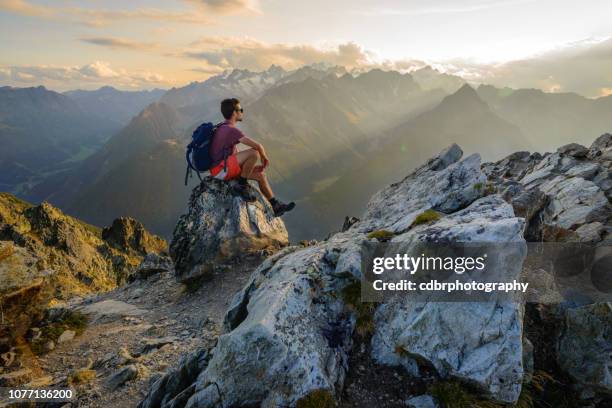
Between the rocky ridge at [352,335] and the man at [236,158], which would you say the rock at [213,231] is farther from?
the rocky ridge at [352,335]

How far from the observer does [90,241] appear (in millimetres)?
82938

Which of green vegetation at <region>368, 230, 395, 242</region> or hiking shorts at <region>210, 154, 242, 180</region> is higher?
hiking shorts at <region>210, 154, 242, 180</region>

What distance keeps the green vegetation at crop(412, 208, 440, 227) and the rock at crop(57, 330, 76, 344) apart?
14.0 metres

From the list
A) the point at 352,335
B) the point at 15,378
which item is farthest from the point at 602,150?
the point at 15,378

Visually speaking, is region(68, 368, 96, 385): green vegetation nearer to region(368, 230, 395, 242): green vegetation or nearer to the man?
the man

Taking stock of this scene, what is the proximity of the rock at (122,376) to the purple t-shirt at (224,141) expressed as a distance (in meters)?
9.18

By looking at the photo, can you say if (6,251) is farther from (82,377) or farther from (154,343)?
(154,343)

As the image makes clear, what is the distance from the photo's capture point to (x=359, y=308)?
908 cm

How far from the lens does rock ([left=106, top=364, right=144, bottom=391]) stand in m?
10.5

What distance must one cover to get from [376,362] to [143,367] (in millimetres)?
7649

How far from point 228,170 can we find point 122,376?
9.99 m

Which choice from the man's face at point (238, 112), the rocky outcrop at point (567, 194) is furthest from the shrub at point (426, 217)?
the man's face at point (238, 112)

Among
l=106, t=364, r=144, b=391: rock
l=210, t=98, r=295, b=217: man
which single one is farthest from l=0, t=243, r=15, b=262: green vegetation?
l=210, t=98, r=295, b=217: man

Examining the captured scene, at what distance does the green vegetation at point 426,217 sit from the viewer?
10.7 m
